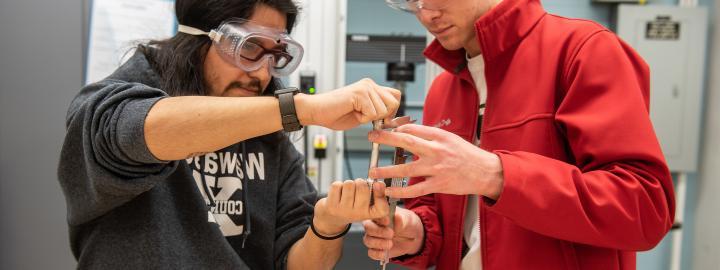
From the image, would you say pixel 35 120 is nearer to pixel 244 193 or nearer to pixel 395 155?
pixel 244 193

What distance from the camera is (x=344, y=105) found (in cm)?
95

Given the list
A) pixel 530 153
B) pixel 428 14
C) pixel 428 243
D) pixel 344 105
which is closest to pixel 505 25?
pixel 428 14

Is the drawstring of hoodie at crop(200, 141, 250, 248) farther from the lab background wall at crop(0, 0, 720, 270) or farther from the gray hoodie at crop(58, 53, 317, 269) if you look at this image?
the lab background wall at crop(0, 0, 720, 270)

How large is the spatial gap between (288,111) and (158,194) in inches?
15.0

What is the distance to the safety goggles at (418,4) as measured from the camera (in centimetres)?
122

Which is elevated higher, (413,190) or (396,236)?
(413,190)

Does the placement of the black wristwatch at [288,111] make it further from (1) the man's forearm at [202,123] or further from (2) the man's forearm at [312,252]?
(2) the man's forearm at [312,252]

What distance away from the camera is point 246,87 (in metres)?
1.25

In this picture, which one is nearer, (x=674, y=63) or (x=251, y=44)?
(x=251, y=44)

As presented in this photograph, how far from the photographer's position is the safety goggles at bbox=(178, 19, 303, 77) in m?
1.15

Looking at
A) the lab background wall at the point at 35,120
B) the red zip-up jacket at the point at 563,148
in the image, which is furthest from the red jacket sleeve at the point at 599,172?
the lab background wall at the point at 35,120

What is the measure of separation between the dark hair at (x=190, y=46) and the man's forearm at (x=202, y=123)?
0.26 meters

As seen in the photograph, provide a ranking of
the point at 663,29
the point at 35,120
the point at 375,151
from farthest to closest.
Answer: the point at 663,29
the point at 35,120
the point at 375,151

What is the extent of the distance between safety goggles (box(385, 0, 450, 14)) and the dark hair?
0.29 meters
